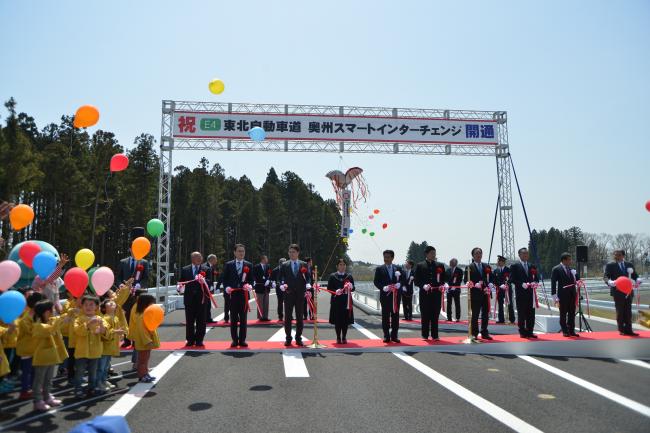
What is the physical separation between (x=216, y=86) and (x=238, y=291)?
8.21 metres

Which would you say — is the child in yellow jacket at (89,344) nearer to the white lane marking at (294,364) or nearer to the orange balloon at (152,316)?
the orange balloon at (152,316)

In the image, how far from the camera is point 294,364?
8.77m

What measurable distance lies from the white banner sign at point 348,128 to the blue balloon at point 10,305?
15.0m

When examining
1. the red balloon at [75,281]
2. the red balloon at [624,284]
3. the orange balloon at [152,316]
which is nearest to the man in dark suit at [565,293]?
the red balloon at [624,284]

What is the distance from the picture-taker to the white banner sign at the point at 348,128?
2048 cm

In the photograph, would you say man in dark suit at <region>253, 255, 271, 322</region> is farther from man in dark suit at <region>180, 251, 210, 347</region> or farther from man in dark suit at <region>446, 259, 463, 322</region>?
man in dark suit at <region>446, 259, 463, 322</region>

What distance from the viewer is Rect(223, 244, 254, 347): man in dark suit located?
1027 centimetres

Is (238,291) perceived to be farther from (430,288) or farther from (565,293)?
(565,293)

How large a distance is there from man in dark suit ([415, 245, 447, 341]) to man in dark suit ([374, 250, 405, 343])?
1.58 ft

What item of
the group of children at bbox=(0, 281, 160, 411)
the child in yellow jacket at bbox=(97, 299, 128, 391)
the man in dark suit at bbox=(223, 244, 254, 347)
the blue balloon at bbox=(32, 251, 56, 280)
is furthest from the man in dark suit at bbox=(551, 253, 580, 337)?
the blue balloon at bbox=(32, 251, 56, 280)

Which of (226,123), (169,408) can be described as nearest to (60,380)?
(169,408)

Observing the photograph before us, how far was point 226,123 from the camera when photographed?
2048 centimetres

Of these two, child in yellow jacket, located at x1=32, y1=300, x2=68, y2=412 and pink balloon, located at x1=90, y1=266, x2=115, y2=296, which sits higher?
pink balloon, located at x1=90, y1=266, x2=115, y2=296

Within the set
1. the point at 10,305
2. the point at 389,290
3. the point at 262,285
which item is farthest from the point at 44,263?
the point at 262,285
